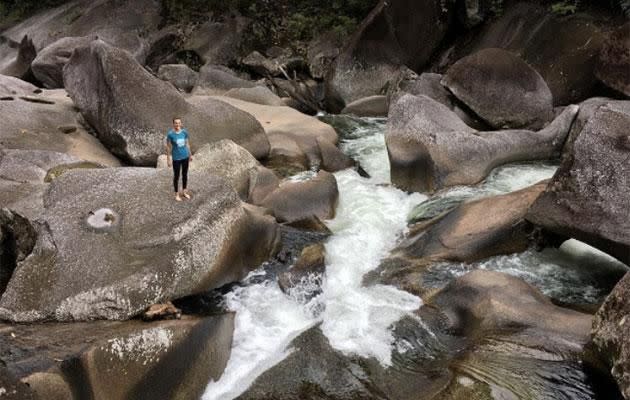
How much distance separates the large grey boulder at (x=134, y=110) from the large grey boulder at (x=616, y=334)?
9.01 m

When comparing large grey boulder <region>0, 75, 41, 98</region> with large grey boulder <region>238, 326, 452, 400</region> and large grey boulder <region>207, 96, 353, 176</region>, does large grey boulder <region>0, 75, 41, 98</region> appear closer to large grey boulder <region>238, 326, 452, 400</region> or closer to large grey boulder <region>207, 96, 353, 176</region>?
large grey boulder <region>207, 96, 353, 176</region>

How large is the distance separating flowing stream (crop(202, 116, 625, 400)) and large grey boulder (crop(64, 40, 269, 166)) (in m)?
3.44

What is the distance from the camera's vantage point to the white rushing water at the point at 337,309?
7340 millimetres

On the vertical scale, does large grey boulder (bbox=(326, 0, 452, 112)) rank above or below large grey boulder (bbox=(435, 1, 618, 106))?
below

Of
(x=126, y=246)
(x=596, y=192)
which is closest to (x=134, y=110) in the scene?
(x=126, y=246)

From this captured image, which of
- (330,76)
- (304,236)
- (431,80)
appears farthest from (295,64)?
(304,236)

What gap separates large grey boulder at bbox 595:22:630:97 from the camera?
15.1 m

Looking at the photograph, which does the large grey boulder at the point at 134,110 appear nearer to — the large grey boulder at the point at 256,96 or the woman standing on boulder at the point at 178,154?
the woman standing on boulder at the point at 178,154

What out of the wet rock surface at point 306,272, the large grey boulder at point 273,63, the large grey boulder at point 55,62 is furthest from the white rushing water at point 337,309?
the large grey boulder at point 273,63

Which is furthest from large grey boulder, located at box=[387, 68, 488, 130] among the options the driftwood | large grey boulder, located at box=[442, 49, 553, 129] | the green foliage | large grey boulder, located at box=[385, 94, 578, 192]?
the green foliage

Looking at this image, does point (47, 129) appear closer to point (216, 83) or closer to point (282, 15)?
point (216, 83)

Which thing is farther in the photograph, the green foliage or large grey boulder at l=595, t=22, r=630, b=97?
the green foliage

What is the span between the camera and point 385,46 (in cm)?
2180

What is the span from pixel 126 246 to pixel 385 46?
1637cm
